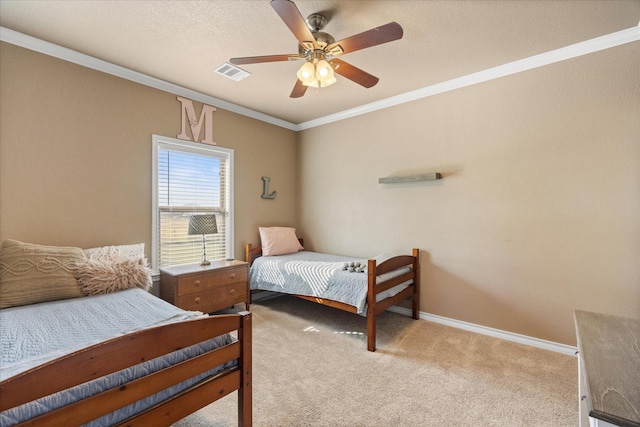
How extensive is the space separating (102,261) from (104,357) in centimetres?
152

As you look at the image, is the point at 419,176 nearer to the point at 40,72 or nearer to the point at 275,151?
the point at 275,151

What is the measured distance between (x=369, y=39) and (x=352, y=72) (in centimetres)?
41

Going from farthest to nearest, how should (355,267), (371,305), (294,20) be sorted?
1. (355,267)
2. (371,305)
3. (294,20)

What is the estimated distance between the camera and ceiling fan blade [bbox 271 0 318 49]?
1.47 metres

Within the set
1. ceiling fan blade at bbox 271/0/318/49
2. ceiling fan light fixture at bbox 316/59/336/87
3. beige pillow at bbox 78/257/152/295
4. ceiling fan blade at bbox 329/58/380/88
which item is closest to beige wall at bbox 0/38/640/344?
beige pillow at bbox 78/257/152/295

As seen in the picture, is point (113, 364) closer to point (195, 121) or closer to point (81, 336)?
point (81, 336)

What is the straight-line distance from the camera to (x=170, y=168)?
124 inches

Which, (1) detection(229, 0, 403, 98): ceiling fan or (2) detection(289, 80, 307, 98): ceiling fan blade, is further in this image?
(2) detection(289, 80, 307, 98): ceiling fan blade

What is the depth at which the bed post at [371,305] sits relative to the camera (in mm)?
2461

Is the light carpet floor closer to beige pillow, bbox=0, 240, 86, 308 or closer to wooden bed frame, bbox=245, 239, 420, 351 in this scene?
wooden bed frame, bbox=245, 239, 420, 351

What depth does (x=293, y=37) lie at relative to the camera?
7.29 ft

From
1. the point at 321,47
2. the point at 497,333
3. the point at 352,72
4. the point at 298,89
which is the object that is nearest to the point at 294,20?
the point at 321,47

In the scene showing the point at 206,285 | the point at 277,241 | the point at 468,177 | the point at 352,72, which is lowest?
the point at 206,285

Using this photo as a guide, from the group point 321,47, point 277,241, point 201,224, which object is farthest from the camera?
point 277,241
